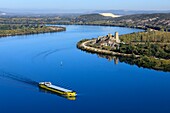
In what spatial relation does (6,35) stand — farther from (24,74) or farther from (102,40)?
(24,74)

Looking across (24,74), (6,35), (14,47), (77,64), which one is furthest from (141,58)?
(6,35)

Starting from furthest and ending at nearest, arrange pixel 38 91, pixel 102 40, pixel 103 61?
pixel 102 40 < pixel 103 61 < pixel 38 91

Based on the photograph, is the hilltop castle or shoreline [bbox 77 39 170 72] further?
the hilltop castle

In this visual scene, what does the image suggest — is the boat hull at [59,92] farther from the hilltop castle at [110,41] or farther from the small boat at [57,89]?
the hilltop castle at [110,41]

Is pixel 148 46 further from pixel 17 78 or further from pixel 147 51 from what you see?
pixel 17 78


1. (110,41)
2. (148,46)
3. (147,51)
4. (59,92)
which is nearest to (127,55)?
(147,51)

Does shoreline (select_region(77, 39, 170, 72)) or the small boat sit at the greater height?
the small boat

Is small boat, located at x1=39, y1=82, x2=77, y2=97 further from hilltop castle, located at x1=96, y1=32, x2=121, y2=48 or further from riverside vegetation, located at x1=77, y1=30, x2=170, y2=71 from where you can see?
hilltop castle, located at x1=96, y1=32, x2=121, y2=48

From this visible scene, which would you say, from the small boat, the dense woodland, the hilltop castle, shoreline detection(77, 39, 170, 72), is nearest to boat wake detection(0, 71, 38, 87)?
the small boat

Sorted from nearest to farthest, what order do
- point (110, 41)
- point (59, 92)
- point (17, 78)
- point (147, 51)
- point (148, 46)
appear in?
point (59, 92), point (17, 78), point (147, 51), point (148, 46), point (110, 41)
